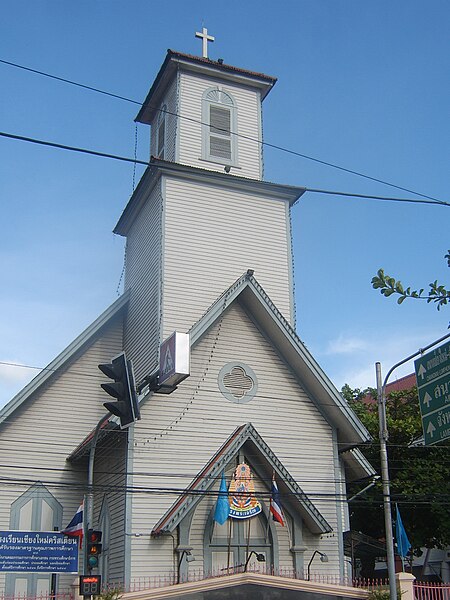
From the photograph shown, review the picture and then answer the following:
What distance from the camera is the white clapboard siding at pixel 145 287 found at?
1005 inches

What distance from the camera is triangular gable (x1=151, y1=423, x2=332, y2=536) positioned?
69.6 ft

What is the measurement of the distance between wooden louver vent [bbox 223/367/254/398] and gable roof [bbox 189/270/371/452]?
4.96 feet

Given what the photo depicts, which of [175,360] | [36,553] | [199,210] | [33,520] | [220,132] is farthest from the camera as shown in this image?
[220,132]

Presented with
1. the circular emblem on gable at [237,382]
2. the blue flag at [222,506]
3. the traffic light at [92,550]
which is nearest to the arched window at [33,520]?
the blue flag at [222,506]

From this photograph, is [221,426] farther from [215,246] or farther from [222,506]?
[215,246]

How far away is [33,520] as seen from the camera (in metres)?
25.0

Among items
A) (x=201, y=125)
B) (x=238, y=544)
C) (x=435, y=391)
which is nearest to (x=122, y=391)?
(x=435, y=391)

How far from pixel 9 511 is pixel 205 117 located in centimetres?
1555

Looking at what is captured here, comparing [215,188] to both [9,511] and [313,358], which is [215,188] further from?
[9,511]

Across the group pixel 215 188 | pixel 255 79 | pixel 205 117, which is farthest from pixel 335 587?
pixel 255 79

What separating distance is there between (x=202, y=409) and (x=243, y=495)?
9.75 feet

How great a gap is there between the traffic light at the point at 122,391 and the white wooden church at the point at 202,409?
6.21 metres

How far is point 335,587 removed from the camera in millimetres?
20188

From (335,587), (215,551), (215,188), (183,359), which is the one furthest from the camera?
(215,188)
